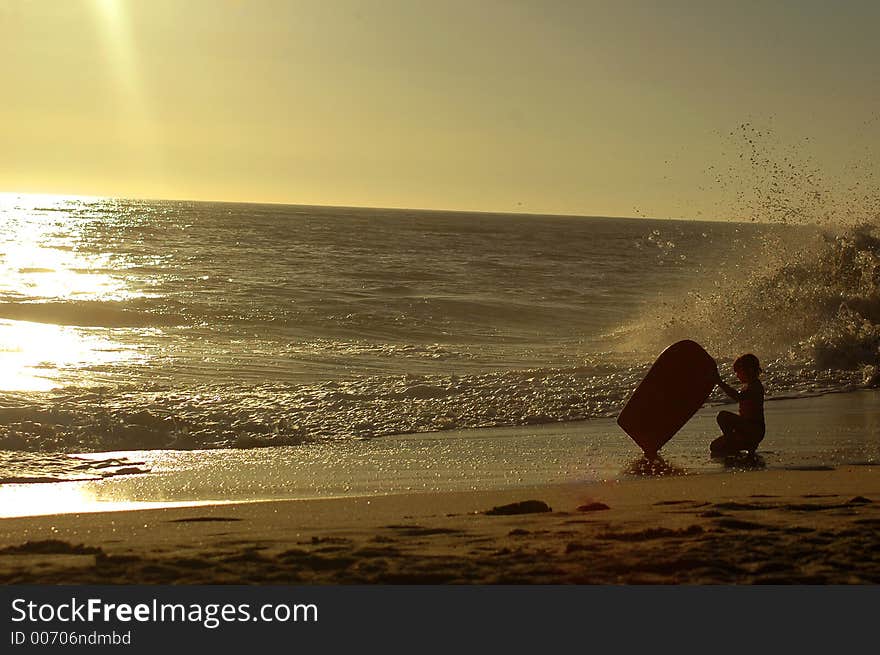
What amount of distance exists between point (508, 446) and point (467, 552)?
408 centimetres

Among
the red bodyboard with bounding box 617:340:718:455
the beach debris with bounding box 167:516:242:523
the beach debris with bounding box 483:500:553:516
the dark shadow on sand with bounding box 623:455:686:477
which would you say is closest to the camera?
the beach debris with bounding box 167:516:242:523

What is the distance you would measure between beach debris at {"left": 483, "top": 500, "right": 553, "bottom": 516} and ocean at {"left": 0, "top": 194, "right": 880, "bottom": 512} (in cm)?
142

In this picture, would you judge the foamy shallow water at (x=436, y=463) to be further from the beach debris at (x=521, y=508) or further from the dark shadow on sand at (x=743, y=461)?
the beach debris at (x=521, y=508)

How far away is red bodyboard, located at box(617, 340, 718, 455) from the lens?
27.1 ft

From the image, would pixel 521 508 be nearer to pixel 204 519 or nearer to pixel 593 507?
pixel 593 507

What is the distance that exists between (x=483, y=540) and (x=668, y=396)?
3793mm

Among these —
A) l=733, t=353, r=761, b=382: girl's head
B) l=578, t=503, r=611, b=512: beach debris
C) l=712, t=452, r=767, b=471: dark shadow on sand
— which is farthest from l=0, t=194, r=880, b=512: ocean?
l=578, t=503, r=611, b=512: beach debris

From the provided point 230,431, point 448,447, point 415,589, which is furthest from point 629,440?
point 415,589

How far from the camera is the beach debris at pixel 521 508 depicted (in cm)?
591

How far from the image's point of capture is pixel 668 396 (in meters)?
8.40

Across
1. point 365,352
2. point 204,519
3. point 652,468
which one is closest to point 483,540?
point 204,519

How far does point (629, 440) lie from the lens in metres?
8.91

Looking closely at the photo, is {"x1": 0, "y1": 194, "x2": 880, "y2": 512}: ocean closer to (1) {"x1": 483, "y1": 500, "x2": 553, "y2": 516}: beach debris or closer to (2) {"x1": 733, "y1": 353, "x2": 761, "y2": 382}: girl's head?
(2) {"x1": 733, "y1": 353, "x2": 761, "y2": 382}: girl's head

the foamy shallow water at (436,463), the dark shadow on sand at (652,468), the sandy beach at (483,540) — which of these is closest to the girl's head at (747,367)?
the foamy shallow water at (436,463)
